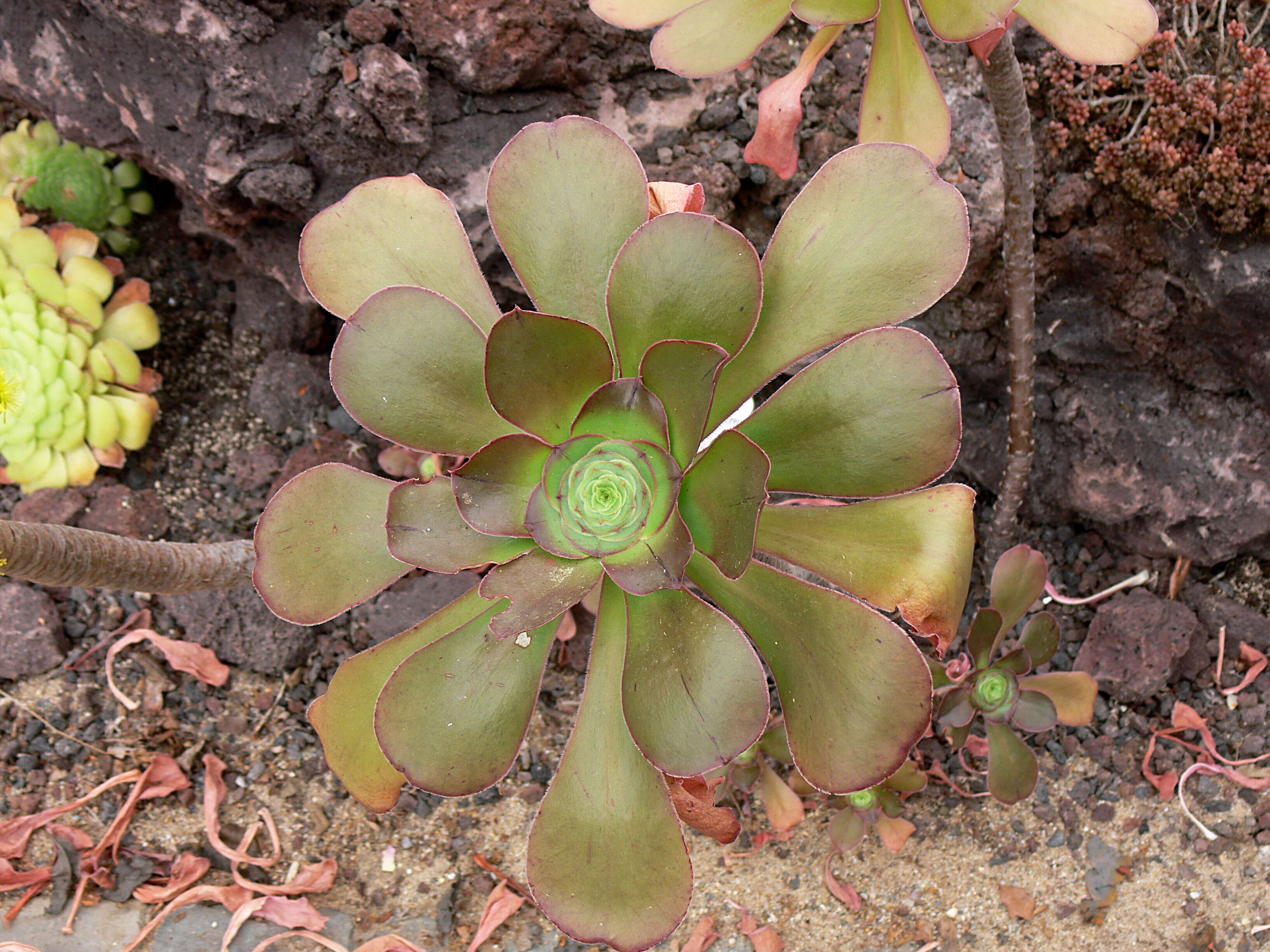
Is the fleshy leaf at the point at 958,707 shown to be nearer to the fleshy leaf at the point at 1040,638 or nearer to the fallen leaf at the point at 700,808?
the fleshy leaf at the point at 1040,638

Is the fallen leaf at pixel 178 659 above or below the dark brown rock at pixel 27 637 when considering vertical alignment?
below

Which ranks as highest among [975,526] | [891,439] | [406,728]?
[891,439]

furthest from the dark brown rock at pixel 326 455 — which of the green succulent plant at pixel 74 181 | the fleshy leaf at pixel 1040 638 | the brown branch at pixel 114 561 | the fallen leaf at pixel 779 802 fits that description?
the fleshy leaf at pixel 1040 638

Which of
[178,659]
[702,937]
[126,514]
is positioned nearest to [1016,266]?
[702,937]

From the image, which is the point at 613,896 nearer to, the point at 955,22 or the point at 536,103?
the point at 955,22

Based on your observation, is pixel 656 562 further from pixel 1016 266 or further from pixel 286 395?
pixel 286 395

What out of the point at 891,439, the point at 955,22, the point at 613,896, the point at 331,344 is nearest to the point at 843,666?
the point at 891,439
